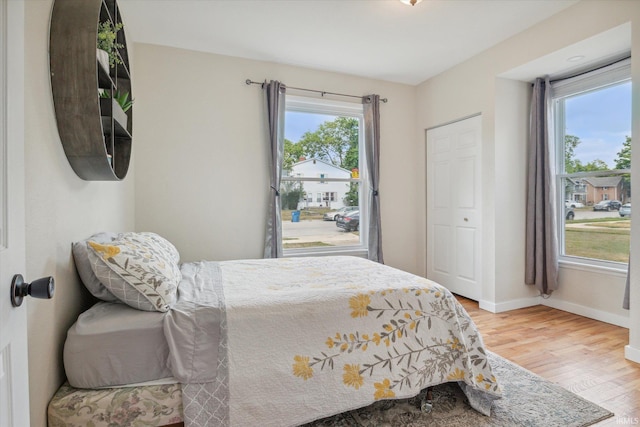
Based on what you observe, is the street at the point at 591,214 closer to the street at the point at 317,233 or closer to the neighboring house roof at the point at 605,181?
the neighboring house roof at the point at 605,181

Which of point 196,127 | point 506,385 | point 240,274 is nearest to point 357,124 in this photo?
point 196,127

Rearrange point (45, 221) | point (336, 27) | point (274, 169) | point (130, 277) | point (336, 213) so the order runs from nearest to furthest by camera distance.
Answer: point (45, 221) → point (130, 277) → point (336, 27) → point (274, 169) → point (336, 213)

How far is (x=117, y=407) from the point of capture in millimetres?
1316

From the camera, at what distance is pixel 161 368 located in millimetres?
1406

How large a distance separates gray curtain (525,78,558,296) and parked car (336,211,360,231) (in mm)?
1855

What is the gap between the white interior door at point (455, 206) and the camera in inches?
143

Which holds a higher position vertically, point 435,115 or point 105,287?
point 435,115

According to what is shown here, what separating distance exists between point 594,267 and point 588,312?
44 cm

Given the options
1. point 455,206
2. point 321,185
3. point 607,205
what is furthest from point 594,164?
point 321,185

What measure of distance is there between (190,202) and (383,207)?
228 cm

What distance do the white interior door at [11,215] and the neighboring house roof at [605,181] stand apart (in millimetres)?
4149

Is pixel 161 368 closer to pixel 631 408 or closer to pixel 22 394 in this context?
pixel 22 394

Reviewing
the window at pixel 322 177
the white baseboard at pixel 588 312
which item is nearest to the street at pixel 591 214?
the white baseboard at pixel 588 312

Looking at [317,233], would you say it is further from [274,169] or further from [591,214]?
[591,214]
